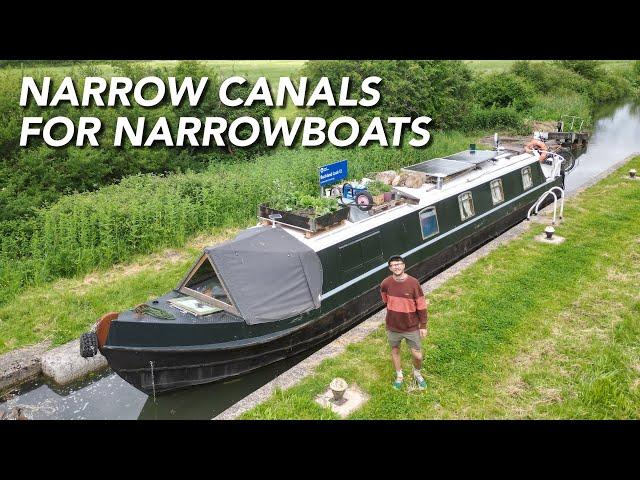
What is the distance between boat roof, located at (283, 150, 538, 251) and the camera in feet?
26.0

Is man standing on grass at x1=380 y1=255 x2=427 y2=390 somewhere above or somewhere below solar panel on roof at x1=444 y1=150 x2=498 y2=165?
below

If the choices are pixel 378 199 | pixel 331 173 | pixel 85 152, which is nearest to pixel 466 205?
pixel 378 199

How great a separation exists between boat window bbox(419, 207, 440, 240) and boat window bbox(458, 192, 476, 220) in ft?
2.98

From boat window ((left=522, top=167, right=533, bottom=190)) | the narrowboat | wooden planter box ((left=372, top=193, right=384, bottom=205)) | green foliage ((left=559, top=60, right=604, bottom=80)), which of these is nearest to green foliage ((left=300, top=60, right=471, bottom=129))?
boat window ((left=522, top=167, right=533, bottom=190))

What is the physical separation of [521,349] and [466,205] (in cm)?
408

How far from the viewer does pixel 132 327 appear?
20.4 ft

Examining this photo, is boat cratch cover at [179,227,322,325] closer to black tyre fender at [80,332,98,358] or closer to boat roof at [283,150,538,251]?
boat roof at [283,150,538,251]

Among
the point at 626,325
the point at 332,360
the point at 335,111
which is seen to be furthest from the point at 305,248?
the point at 335,111

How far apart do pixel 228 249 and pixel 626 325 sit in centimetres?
557

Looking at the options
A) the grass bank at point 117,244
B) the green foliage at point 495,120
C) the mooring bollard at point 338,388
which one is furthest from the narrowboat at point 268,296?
the green foliage at point 495,120

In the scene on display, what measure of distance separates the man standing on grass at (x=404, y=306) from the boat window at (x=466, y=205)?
4.96m

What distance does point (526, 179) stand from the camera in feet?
41.3

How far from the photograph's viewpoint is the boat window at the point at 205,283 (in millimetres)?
7207

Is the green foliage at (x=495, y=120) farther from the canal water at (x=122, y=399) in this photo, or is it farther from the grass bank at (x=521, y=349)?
the canal water at (x=122, y=399)
